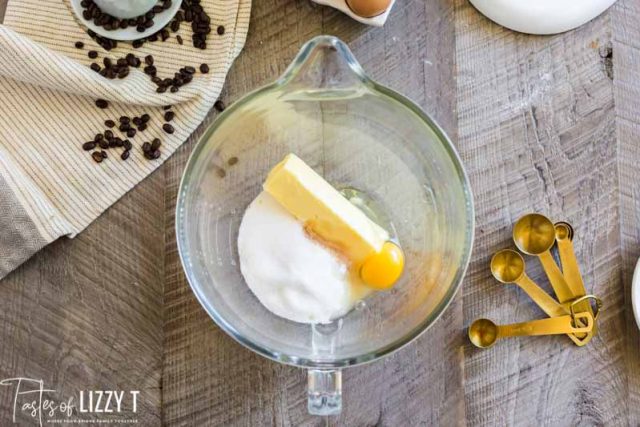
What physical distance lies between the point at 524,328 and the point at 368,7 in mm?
622

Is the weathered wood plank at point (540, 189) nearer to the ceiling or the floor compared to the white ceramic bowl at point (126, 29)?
nearer to the floor

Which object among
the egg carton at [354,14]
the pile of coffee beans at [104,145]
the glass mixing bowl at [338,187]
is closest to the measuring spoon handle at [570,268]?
the glass mixing bowl at [338,187]

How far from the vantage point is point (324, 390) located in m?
1.19

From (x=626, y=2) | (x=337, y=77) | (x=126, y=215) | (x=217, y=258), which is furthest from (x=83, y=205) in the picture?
(x=626, y=2)

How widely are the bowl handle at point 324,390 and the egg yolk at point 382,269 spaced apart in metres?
0.15

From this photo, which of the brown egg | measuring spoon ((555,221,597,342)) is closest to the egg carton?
the brown egg

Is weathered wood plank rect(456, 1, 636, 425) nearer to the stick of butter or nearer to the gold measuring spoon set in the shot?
the gold measuring spoon set

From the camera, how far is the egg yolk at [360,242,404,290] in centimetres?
123

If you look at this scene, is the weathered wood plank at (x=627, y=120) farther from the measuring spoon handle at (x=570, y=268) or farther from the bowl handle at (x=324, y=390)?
the bowl handle at (x=324, y=390)

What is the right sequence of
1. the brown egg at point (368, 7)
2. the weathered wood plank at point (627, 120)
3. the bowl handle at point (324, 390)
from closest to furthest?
the bowl handle at point (324, 390) → the brown egg at point (368, 7) → the weathered wood plank at point (627, 120)

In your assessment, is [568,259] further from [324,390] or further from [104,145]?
[104,145]

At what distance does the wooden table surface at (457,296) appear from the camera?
1.42 m

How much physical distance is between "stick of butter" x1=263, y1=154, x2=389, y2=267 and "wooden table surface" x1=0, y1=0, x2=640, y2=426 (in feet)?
0.89

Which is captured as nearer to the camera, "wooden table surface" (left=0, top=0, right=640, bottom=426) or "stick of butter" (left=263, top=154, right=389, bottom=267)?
"stick of butter" (left=263, top=154, right=389, bottom=267)
